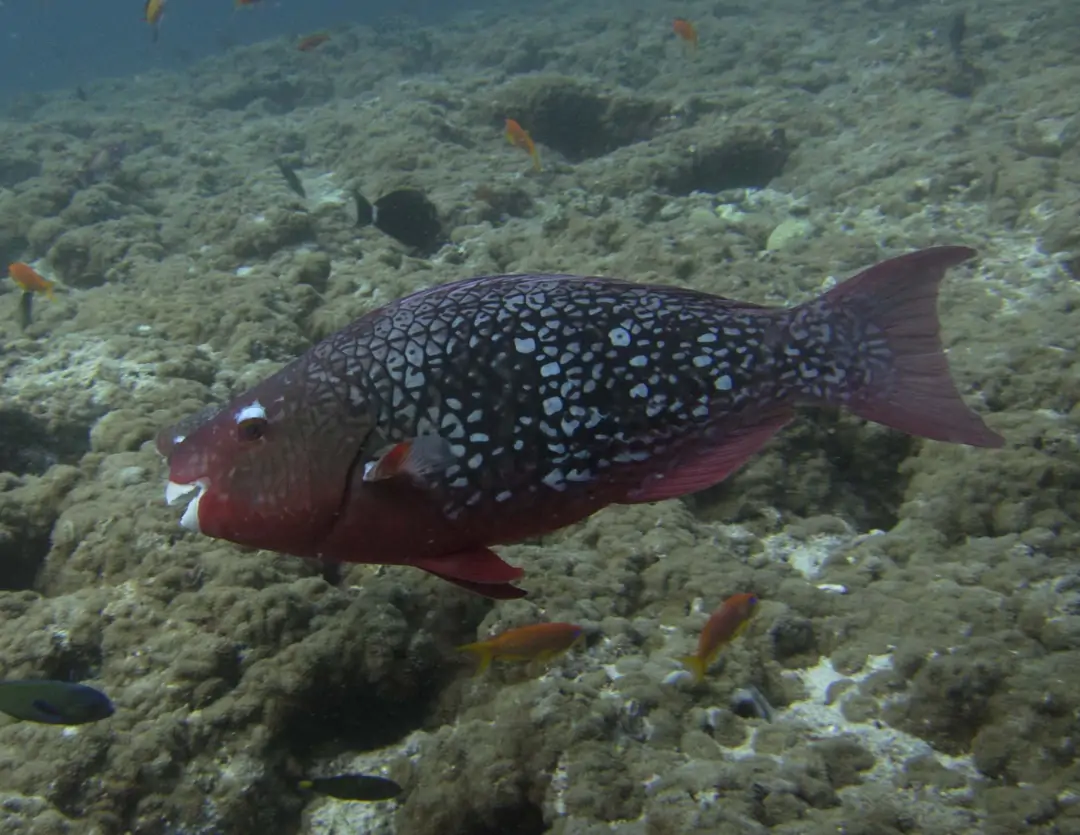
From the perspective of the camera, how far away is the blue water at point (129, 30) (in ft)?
117

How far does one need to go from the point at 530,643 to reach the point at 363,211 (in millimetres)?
5888

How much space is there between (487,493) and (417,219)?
5486 millimetres

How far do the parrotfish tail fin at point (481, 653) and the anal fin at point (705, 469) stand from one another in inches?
32.3

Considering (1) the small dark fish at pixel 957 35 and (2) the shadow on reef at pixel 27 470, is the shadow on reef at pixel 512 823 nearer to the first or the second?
(2) the shadow on reef at pixel 27 470

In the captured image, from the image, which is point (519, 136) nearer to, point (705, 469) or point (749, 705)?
point (705, 469)

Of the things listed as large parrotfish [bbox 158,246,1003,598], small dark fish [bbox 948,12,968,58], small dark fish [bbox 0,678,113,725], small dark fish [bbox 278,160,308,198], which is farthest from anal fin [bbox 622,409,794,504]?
small dark fish [bbox 948,12,968,58]

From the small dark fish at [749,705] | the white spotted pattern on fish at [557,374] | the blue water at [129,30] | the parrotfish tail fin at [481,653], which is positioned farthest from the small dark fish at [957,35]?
the blue water at [129,30]

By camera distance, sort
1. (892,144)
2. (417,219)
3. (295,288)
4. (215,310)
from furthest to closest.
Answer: (892,144) → (417,219) → (295,288) → (215,310)

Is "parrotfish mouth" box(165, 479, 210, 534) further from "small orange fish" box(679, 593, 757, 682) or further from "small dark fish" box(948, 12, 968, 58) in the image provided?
"small dark fish" box(948, 12, 968, 58)

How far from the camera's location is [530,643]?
2.63 metres

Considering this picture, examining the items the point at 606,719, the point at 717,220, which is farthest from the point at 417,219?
the point at 606,719

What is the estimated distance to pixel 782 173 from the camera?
851 centimetres

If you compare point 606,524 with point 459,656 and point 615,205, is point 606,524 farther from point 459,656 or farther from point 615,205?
point 615,205

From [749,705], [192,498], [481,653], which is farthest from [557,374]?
[749,705]
